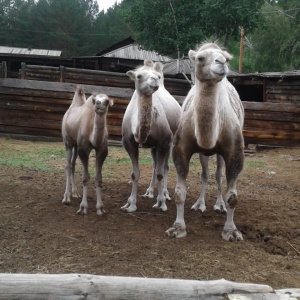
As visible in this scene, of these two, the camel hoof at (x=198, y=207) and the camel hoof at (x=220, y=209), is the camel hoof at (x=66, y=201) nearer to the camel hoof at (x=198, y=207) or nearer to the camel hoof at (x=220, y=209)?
the camel hoof at (x=198, y=207)

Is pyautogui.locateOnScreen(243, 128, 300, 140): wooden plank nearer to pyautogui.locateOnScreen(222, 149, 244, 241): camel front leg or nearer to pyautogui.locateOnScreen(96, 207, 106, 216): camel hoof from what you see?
pyautogui.locateOnScreen(96, 207, 106, 216): camel hoof

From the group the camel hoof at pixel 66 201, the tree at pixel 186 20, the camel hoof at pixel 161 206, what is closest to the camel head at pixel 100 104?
the camel hoof at pixel 66 201

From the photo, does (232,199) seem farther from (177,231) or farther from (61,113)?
(61,113)

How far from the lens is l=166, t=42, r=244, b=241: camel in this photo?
480 centimetres

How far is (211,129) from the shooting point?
4977 millimetres

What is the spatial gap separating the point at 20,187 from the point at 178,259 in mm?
3697

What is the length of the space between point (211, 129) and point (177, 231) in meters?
1.24

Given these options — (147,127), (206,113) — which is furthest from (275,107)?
(206,113)

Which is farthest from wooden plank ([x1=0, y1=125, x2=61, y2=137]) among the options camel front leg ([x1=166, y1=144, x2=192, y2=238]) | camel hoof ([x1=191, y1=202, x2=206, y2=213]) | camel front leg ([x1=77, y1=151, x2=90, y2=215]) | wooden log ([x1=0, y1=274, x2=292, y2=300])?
wooden log ([x1=0, y1=274, x2=292, y2=300])

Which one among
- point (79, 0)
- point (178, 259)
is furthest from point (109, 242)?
point (79, 0)

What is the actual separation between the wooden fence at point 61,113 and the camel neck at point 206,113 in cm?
917

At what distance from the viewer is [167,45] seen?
2248 centimetres

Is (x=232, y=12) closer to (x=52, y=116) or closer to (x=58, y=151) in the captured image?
(x=52, y=116)

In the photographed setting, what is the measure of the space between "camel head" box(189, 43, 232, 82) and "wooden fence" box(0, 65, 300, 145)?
9293mm
